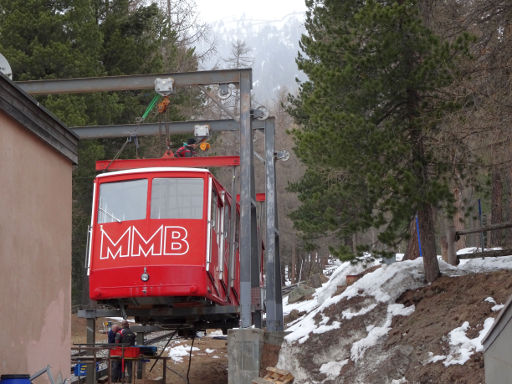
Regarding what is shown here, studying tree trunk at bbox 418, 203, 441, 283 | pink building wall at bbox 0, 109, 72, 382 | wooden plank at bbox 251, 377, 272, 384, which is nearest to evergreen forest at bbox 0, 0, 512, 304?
tree trunk at bbox 418, 203, 441, 283

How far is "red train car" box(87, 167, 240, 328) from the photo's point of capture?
12484mm

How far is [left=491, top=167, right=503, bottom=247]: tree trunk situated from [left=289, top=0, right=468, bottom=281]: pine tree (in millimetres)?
6586

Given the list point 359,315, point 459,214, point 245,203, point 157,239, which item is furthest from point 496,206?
point 157,239

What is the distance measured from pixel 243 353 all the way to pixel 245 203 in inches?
110

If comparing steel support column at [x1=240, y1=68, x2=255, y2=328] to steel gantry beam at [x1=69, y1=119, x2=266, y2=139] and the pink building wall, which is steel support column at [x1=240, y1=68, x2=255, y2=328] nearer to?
steel gantry beam at [x1=69, y1=119, x2=266, y2=139]

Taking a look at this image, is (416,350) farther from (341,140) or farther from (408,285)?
(341,140)

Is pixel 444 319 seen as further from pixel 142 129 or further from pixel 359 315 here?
pixel 142 129

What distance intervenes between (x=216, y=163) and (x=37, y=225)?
255 inches

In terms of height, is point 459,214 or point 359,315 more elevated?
point 459,214

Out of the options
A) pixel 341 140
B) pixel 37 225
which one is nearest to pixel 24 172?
pixel 37 225

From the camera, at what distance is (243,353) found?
44.2 ft

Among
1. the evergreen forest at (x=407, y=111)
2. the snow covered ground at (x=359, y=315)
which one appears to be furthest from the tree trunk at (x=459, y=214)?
the snow covered ground at (x=359, y=315)

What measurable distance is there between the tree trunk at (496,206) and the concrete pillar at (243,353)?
8.92 m

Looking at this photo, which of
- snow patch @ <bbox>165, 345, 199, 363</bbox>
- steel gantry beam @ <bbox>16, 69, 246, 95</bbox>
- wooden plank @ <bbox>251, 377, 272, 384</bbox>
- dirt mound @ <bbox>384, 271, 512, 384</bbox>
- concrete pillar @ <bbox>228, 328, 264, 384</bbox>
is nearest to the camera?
dirt mound @ <bbox>384, 271, 512, 384</bbox>
